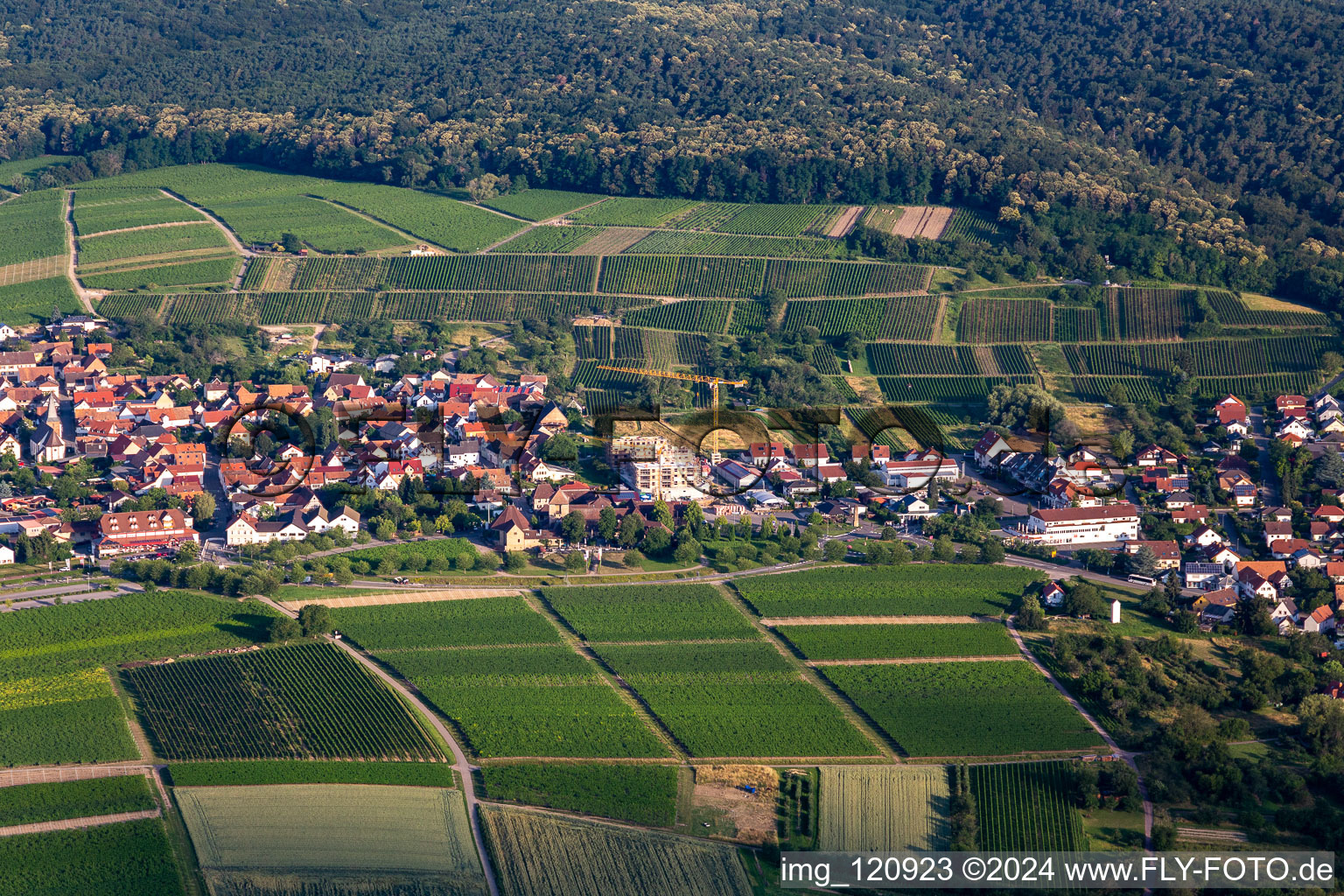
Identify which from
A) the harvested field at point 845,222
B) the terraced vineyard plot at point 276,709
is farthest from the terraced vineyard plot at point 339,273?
the terraced vineyard plot at point 276,709

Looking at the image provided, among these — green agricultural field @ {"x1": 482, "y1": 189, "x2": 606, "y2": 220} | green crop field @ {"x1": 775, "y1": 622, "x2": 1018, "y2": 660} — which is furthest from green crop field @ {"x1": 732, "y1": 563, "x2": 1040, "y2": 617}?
green agricultural field @ {"x1": 482, "y1": 189, "x2": 606, "y2": 220}

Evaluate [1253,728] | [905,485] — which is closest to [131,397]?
[905,485]

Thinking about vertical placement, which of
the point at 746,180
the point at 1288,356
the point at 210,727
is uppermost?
the point at 746,180

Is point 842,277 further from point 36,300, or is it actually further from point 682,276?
point 36,300

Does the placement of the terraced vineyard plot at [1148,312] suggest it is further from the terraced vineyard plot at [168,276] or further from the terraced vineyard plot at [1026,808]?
the terraced vineyard plot at [168,276]

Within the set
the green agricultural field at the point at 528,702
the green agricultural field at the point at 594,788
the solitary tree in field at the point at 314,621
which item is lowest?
the green agricultural field at the point at 594,788

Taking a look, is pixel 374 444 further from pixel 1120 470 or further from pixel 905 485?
pixel 1120 470
